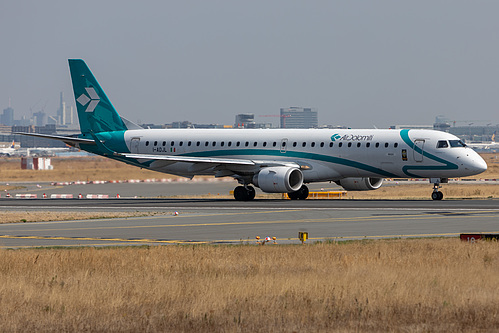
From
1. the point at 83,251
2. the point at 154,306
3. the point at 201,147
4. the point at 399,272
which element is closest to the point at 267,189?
the point at 201,147

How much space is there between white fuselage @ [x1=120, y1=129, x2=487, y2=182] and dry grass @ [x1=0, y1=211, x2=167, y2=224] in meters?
12.9

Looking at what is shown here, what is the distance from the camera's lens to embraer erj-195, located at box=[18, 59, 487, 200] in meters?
48.5

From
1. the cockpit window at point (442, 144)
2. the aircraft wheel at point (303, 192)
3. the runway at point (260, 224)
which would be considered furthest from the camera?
the aircraft wheel at point (303, 192)

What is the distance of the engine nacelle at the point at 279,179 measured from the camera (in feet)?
161

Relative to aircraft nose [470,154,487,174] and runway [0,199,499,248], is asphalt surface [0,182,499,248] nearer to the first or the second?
runway [0,199,499,248]

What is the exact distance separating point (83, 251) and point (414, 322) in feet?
39.7

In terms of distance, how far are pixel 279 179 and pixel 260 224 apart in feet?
50.3

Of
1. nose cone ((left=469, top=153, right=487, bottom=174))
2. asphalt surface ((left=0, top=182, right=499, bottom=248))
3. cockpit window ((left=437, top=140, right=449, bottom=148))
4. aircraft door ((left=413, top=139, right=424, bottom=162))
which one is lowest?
asphalt surface ((left=0, top=182, right=499, bottom=248))

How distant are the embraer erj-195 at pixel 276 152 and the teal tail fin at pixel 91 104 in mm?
68

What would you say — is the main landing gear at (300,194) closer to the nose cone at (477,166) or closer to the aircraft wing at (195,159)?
the aircraft wing at (195,159)

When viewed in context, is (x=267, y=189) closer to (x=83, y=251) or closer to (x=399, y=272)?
(x=83, y=251)

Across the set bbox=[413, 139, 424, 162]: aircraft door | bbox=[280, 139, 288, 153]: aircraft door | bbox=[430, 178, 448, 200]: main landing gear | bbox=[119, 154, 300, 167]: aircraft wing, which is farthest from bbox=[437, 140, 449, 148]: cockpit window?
bbox=[280, 139, 288, 153]: aircraft door

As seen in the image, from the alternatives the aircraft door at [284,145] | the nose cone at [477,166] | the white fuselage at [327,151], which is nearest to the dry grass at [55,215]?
the white fuselage at [327,151]

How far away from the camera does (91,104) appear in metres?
59.8
